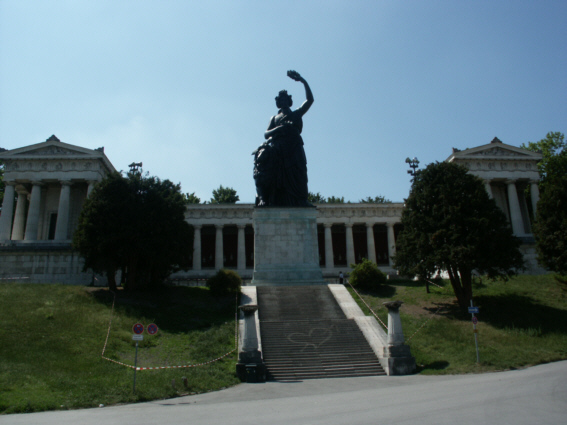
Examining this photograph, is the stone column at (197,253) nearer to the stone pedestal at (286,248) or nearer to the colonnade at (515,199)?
the stone pedestal at (286,248)

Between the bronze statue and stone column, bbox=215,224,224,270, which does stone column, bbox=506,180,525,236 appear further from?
the bronze statue

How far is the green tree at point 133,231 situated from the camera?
27.7 m

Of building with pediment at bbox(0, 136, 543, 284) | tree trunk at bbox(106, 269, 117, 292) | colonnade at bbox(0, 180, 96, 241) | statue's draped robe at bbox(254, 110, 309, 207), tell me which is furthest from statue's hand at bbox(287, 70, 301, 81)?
colonnade at bbox(0, 180, 96, 241)

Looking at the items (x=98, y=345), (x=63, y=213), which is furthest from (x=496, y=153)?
(x=63, y=213)

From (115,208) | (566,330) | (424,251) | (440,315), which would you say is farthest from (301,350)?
(115,208)

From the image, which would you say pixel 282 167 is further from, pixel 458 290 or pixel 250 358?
pixel 250 358

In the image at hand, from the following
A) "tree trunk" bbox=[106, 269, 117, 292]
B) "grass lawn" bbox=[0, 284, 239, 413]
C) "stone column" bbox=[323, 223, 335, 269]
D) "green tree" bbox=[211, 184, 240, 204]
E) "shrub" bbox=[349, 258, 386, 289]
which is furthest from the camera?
"green tree" bbox=[211, 184, 240, 204]

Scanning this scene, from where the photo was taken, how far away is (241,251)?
53.4m

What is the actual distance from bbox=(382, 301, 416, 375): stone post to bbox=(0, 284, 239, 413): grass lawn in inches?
233

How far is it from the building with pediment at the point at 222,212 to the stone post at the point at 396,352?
111ft

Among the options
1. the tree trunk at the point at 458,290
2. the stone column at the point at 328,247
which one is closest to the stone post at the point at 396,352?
the tree trunk at the point at 458,290

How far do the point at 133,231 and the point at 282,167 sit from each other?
10.8 meters

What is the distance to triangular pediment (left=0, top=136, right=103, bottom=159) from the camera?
50.3m

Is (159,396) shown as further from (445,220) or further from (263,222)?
(445,220)
